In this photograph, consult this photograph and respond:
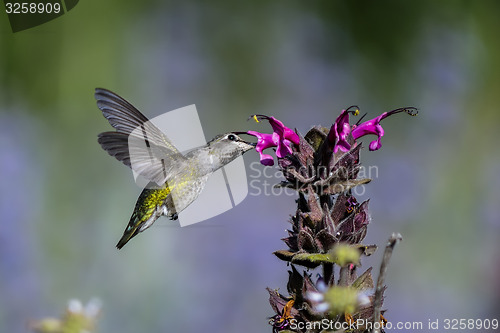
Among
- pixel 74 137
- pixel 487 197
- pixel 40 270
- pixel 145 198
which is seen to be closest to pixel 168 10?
pixel 74 137

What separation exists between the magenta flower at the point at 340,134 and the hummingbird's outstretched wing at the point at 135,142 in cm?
82

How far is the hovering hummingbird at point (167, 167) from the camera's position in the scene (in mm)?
2251

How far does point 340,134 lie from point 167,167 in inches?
38.9

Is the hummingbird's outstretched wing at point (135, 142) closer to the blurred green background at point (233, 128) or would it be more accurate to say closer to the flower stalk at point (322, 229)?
the flower stalk at point (322, 229)

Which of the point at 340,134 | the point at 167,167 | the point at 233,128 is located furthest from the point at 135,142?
the point at 233,128

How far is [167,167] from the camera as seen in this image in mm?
2381

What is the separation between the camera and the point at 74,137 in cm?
390

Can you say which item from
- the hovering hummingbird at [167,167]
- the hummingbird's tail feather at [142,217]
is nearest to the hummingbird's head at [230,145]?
the hovering hummingbird at [167,167]

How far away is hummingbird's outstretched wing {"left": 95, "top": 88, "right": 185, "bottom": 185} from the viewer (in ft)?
6.85

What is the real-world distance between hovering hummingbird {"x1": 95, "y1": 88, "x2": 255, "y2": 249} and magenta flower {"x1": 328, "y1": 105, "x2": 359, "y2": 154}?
63 centimetres

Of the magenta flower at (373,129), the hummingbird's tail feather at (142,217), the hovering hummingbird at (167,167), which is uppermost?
the magenta flower at (373,129)

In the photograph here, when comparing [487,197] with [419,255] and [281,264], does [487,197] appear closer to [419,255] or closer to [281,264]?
[419,255]

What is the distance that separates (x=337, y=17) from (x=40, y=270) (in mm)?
2740

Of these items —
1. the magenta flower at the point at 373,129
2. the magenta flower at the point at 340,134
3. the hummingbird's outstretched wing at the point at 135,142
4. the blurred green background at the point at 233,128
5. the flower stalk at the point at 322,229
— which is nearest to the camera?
the flower stalk at the point at 322,229
